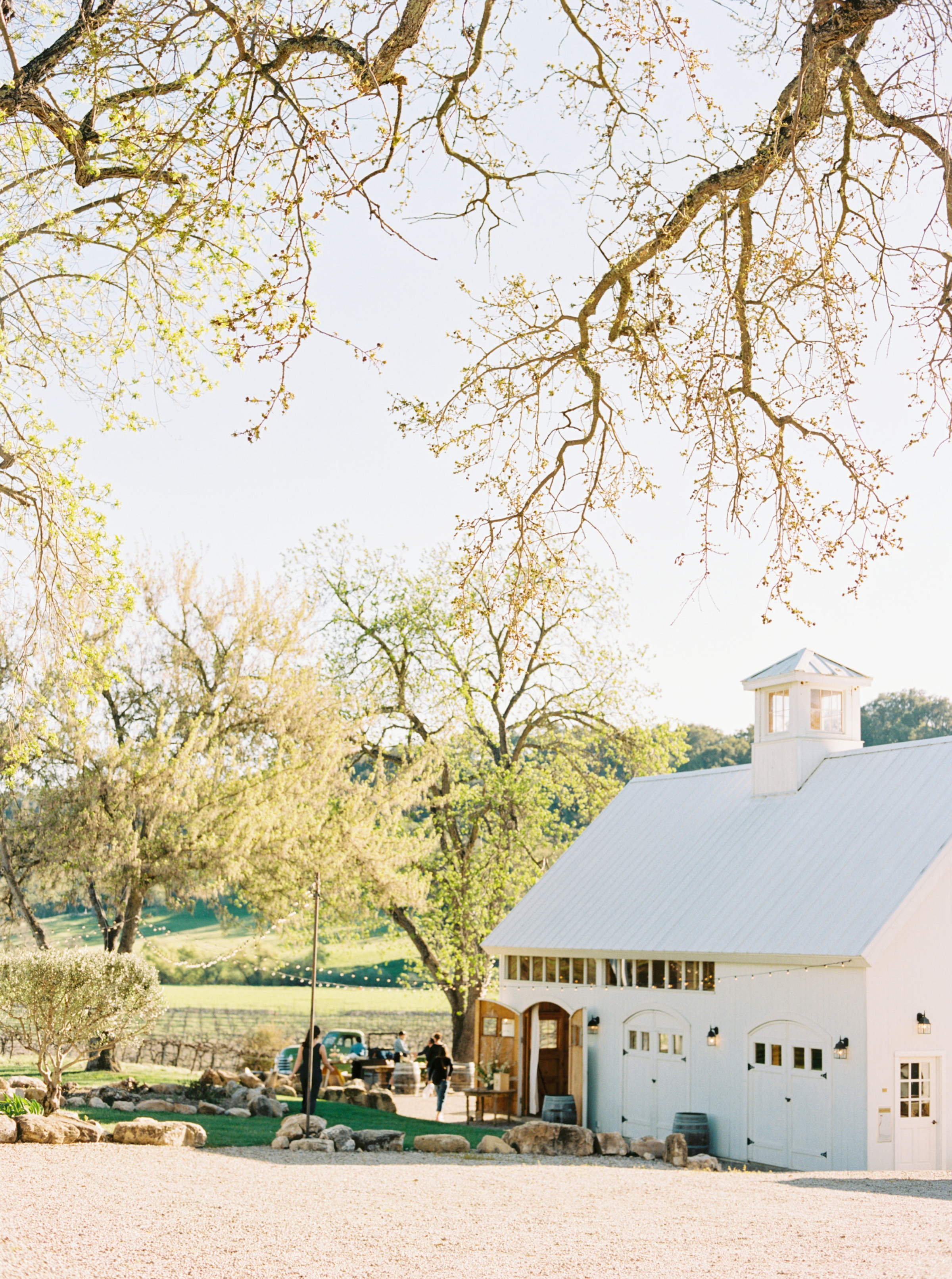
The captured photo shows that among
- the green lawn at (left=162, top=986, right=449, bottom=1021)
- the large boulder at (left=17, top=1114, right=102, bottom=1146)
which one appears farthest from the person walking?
the green lawn at (left=162, top=986, right=449, bottom=1021)

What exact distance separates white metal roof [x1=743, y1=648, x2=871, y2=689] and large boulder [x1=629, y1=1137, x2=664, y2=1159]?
329 inches

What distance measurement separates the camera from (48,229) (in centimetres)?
968

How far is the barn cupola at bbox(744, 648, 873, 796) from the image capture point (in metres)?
22.6

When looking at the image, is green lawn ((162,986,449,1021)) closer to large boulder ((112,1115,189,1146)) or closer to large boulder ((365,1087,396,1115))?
large boulder ((365,1087,396,1115))

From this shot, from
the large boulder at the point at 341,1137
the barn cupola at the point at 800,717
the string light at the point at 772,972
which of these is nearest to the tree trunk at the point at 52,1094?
the large boulder at the point at 341,1137

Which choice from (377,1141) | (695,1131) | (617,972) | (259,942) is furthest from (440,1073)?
(377,1141)

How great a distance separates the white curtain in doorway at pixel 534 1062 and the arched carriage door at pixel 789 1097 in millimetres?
5499

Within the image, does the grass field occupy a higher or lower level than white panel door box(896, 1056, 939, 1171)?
higher

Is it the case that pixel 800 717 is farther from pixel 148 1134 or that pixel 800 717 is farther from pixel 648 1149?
pixel 148 1134

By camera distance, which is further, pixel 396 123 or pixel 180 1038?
pixel 180 1038

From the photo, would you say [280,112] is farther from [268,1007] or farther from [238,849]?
[268,1007]

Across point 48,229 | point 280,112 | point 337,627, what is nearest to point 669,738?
point 337,627

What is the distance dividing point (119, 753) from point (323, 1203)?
1379 cm

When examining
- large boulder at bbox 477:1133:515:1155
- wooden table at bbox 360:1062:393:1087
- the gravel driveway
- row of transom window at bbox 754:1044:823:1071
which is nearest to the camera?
the gravel driveway
